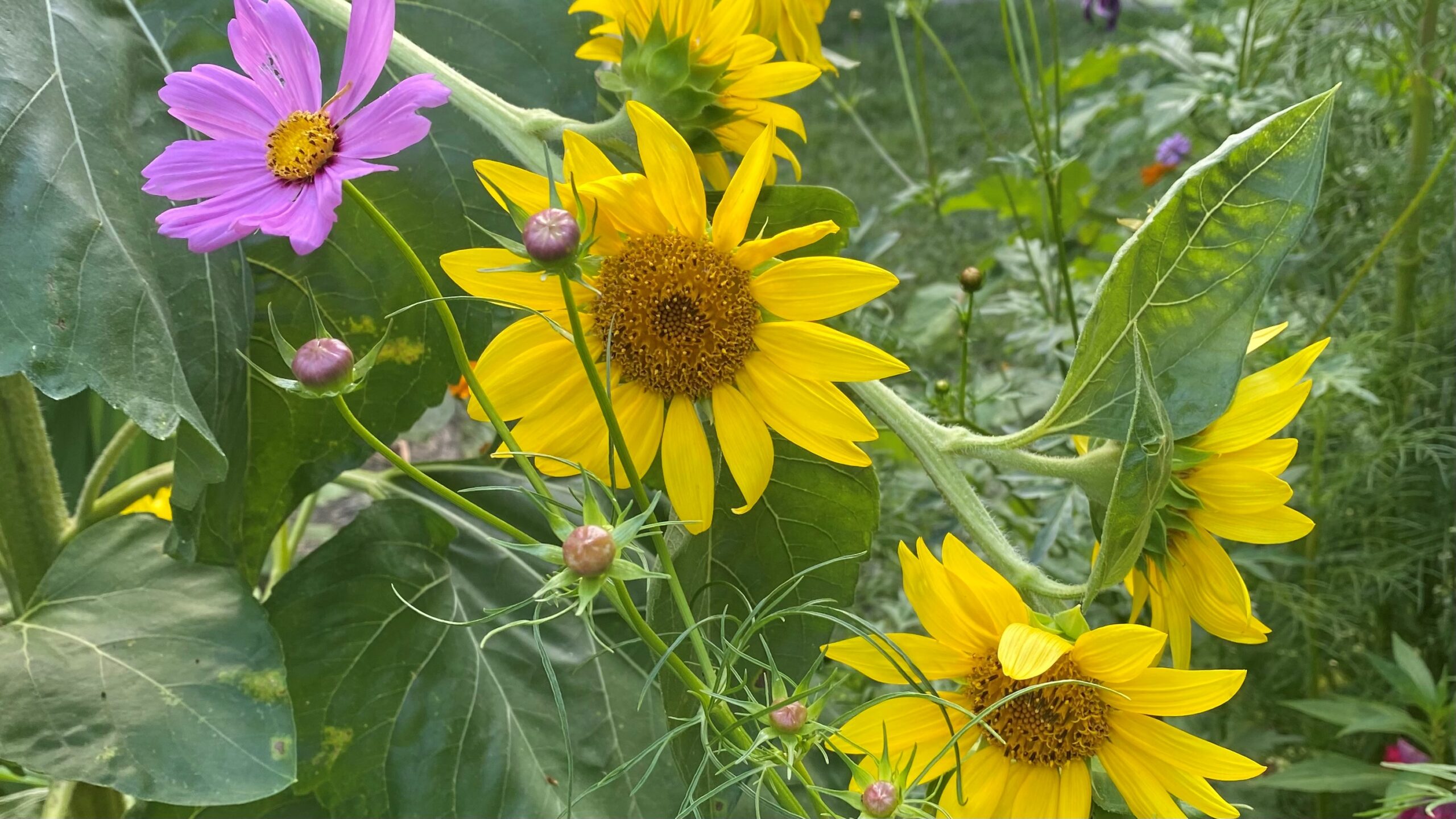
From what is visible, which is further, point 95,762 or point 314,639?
point 314,639

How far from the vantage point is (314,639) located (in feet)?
1.66

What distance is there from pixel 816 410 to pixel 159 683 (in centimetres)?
28

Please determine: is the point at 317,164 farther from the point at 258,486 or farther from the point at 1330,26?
the point at 1330,26

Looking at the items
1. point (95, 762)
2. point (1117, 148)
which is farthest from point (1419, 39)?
point (95, 762)

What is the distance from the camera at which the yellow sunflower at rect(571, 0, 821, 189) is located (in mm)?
383

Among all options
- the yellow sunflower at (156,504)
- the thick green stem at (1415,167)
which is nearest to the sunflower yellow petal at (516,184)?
the yellow sunflower at (156,504)

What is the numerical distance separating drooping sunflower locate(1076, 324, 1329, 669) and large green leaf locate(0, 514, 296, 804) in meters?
0.32

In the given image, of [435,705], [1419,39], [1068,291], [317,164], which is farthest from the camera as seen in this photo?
[1419,39]

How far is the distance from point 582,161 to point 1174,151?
0.96 meters

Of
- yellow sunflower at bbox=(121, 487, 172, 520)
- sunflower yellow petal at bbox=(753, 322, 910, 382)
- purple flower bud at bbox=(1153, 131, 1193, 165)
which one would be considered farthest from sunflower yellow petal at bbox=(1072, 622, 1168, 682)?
purple flower bud at bbox=(1153, 131, 1193, 165)

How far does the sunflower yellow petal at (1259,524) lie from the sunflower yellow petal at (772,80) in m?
0.20

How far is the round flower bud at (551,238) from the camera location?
258mm

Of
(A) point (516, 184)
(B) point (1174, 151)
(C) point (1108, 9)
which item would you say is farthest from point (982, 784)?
(B) point (1174, 151)

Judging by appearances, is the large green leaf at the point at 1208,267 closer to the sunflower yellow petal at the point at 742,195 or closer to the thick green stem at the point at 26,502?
the sunflower yellow petal at the point at 742,195
